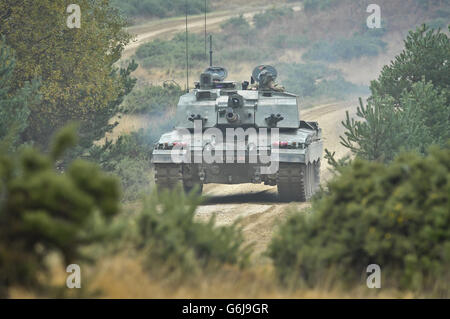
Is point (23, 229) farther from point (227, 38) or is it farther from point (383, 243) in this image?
point (227, 38)

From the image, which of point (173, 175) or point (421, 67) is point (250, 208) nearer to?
point (173, 175)

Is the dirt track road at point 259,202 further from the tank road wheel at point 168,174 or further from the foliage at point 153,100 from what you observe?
the foliage at point 153,100

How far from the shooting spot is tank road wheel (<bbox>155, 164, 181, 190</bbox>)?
19.0 m

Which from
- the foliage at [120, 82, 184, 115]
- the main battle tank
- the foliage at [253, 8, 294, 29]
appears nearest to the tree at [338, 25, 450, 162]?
the main battle tank

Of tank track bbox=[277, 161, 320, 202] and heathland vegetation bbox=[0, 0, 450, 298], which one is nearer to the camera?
heathland vegetation bbox=[0, 0, 450, 298]

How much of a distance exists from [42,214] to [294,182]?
1318 cm

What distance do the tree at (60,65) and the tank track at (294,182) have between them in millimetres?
6467

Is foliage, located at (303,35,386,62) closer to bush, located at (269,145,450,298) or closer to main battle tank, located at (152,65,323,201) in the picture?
main battle tank, located at (152,65,323,201)

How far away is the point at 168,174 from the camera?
19094 mm

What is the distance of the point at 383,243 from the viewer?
811cm

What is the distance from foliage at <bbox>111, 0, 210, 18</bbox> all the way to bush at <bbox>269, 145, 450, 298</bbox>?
54915 millimetres

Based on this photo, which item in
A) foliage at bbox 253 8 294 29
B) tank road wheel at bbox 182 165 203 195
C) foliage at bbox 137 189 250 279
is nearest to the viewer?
foliage at bbox 137 189 250 279

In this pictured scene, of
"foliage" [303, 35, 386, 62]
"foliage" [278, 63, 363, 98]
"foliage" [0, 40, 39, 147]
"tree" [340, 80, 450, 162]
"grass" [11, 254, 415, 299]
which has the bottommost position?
"grass" [11, 254, 415, 299]

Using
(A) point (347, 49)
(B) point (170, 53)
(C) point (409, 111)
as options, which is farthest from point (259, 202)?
(A) point (347, 49)
